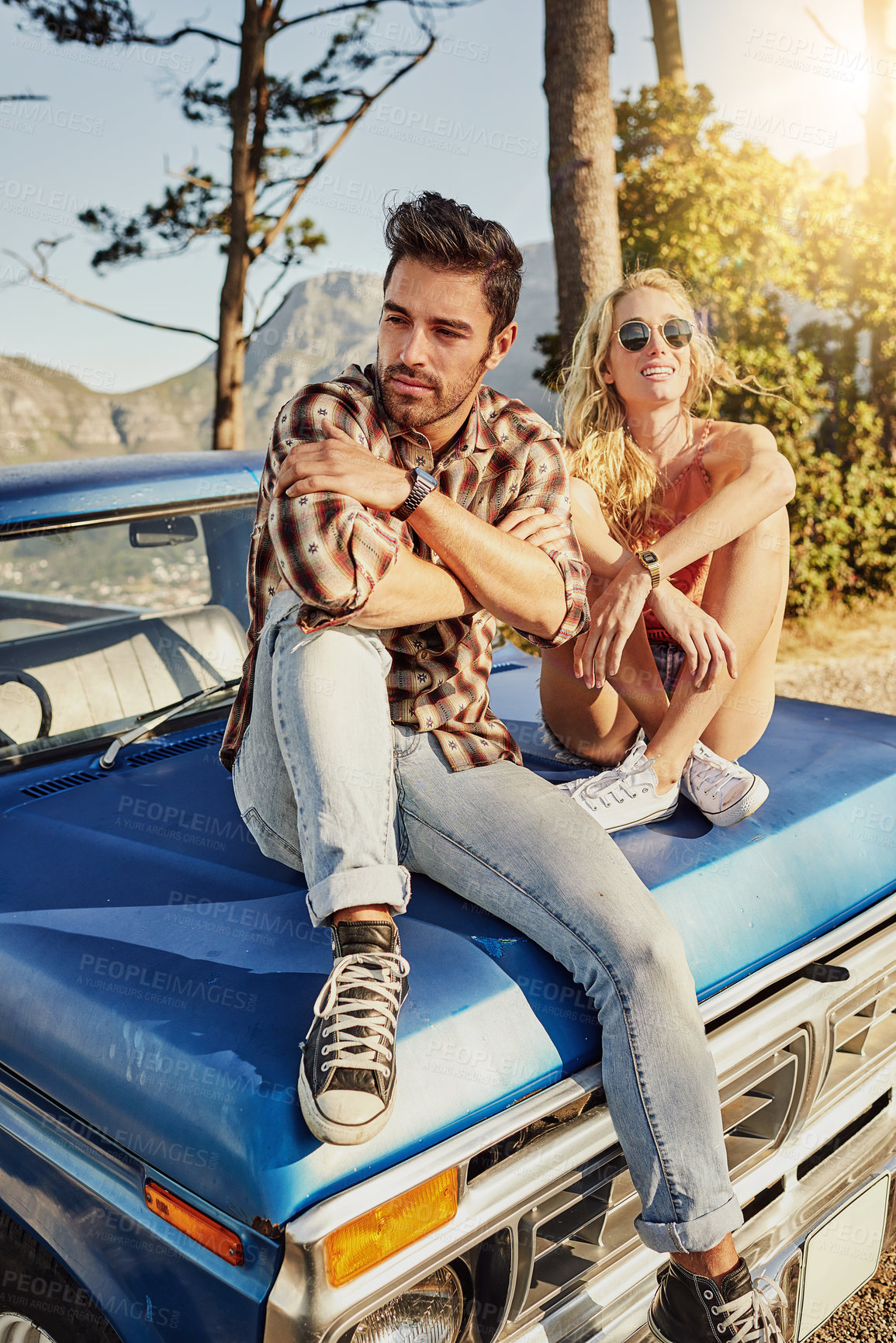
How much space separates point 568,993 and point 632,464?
1.60 metres

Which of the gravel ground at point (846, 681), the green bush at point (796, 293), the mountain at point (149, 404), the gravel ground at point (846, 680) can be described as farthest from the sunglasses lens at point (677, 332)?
the mountain at point (149, 404)

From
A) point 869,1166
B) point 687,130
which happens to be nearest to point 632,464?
point 869,1166

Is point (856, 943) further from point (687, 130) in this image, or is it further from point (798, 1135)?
point (687, 130)

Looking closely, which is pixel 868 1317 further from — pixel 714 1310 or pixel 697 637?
pixel 697 637

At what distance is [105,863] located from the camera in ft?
6.33

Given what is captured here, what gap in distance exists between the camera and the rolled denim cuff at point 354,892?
1.58 meters

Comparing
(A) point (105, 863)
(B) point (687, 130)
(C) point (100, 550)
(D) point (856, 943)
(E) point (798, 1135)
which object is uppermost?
(B) point (687, 130)

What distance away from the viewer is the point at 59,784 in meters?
2.31

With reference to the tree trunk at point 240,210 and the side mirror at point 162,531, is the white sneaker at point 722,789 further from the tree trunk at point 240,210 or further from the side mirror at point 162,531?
the tree trunk at point 240,210

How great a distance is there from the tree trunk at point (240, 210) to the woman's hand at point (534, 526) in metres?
7.22

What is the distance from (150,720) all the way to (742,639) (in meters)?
1.51

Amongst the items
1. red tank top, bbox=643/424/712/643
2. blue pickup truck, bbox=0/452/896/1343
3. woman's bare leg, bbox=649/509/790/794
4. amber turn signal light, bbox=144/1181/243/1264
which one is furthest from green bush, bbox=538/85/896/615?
amber turn signal light, bbox=144/1181/243/1264

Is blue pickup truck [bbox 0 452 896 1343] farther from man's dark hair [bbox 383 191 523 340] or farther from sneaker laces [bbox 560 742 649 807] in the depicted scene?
man's dark hair [bbox 383 191 523 340]

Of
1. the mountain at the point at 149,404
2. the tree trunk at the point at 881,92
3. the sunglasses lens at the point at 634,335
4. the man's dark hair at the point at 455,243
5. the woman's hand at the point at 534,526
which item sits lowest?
the mountain at the point at 149,404
